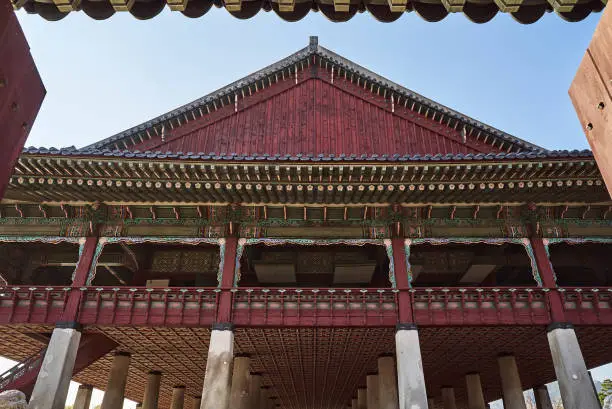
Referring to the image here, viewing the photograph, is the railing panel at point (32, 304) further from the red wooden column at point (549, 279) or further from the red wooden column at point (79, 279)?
the red wooden column at point (549, 279)

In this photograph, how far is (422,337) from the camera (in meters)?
13.0

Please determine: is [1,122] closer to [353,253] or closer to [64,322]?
[64,322]

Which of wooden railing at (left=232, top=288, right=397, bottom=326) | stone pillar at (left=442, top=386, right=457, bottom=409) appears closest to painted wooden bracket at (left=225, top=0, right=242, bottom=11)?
wooden railing at (left=232, top=288, right=397, bottom=326)

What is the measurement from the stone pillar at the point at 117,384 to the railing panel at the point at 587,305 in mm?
14222

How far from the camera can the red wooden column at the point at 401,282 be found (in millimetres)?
11672

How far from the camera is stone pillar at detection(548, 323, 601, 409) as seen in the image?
10.3 meters

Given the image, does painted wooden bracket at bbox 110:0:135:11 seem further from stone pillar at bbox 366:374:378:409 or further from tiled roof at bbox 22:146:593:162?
stone pillar at bbox 366:374:378:409

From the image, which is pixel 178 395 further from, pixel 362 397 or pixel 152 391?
pixel 362 397

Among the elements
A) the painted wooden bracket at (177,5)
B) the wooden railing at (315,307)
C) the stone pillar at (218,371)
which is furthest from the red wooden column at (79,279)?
the painted wooden bracket at (177,5)

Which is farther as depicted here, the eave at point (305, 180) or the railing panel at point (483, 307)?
the railing panel at point (483, 307)

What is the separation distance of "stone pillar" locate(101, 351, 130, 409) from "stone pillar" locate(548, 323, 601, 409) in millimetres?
13377

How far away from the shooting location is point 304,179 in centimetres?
1176

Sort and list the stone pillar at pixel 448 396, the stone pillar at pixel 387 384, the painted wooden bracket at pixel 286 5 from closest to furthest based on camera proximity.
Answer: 1. the painted wooden bracket at pixel 286 5
2. the stone pillar at pixel 387 384
3. the stone pillar at pixel 448 396

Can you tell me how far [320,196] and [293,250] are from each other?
175 inches
